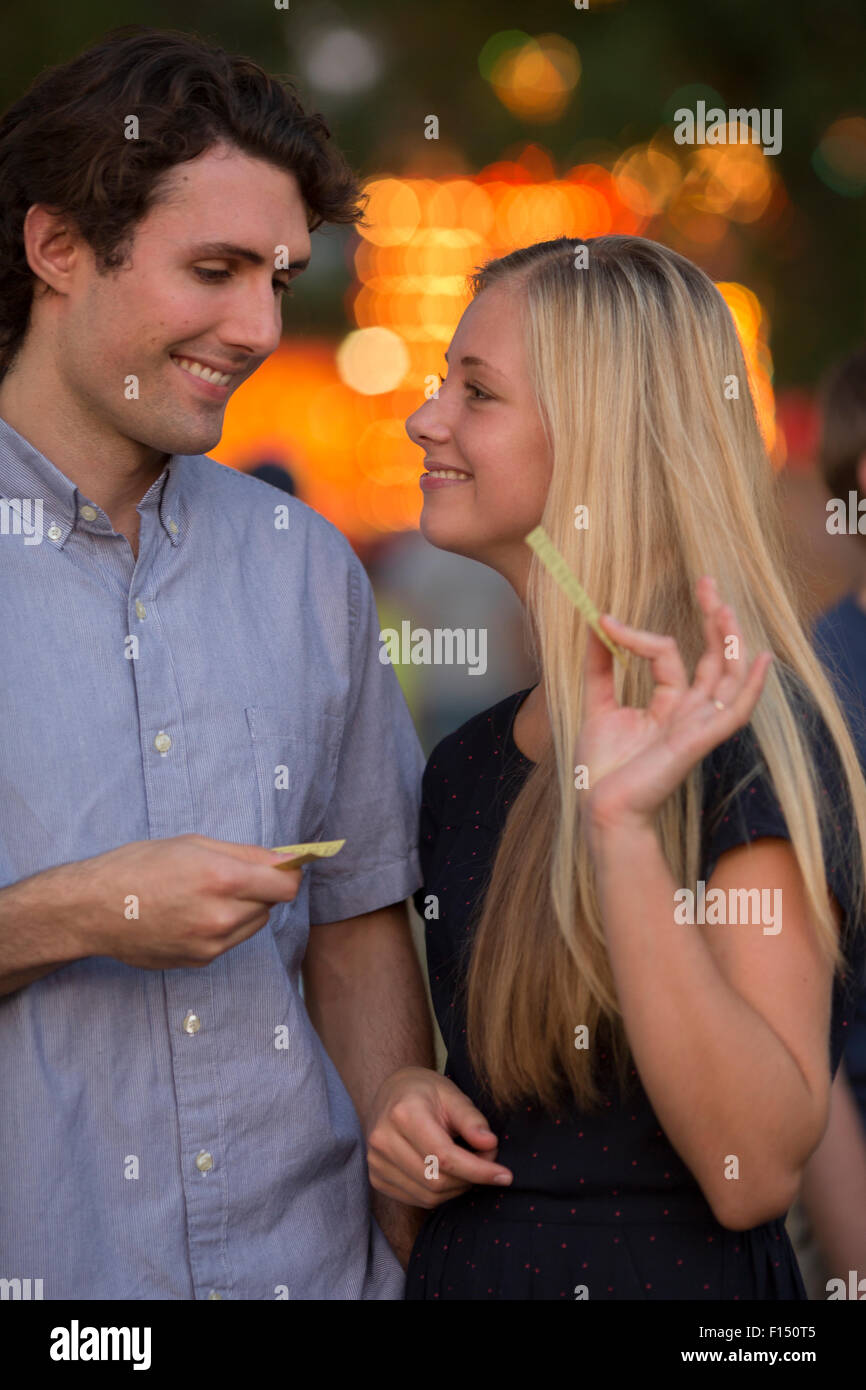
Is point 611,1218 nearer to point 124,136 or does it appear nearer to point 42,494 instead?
point 42,494

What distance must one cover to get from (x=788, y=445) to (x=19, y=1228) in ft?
17.2

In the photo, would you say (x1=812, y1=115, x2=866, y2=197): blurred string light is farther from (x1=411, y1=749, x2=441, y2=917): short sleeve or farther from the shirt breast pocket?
the shirt breast pocket

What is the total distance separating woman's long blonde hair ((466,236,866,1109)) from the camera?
176cm

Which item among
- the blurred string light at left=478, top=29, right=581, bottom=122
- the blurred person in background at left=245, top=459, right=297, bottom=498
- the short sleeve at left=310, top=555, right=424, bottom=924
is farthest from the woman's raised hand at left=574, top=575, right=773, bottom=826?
the blurred string light at left=478, top=29, right=581, bottom=122

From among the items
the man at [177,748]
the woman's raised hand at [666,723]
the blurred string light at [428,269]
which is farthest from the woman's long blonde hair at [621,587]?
the blurred string light at [428,269]

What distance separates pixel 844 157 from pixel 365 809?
4.70 metres

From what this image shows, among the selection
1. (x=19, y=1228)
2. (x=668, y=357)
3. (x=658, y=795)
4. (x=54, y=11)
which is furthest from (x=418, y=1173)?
(x=54, y=11)

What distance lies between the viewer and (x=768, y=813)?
5.41ft

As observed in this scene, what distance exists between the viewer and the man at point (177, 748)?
6.10 ft

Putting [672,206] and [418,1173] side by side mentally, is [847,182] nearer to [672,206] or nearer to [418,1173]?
[672,206]

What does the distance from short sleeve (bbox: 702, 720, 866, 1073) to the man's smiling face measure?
965 mm

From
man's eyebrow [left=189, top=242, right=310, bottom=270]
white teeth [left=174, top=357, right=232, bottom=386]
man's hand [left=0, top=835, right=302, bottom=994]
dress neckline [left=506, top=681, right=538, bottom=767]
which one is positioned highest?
man's eyebrow [left=189, top=242, right=310, bottom=270]

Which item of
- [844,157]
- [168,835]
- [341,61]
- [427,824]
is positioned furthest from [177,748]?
[844,157]

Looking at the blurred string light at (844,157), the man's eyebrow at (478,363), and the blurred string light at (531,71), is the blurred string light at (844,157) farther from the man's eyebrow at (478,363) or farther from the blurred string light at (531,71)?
the man's eyebrow at (478,363)
